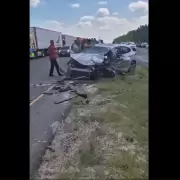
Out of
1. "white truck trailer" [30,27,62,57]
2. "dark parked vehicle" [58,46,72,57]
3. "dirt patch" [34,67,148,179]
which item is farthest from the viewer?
"dark parked vehicle" [58,46,72,57]

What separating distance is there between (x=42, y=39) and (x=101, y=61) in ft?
2.17

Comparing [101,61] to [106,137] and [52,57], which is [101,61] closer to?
[52,57]

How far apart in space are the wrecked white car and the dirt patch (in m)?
0.12

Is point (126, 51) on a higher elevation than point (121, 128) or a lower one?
higher

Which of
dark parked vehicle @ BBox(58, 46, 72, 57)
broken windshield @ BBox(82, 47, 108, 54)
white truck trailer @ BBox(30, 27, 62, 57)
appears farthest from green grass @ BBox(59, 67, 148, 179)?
white truck trailer @ BBox(30, 27, 62, 57)

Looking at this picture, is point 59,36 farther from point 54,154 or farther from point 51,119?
point 54,154

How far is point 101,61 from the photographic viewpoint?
2.98 m

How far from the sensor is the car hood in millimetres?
2984

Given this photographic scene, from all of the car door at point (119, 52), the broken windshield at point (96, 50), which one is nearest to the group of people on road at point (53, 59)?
the broken windshield at point (96, 50)

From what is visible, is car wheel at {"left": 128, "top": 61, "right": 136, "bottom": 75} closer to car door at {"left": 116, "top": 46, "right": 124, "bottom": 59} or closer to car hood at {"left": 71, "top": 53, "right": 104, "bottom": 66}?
car door at {"left": 116, "top": 46, "right": 124, "bottom": 59}

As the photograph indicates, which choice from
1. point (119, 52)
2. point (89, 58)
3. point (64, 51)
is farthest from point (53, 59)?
point (119, 52)

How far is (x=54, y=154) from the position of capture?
2705 millimetres

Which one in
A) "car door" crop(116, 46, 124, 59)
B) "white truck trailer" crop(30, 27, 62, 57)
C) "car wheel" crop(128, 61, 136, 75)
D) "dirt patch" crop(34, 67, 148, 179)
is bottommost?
"dirt patch" crop(34, 67, 148, 179)
